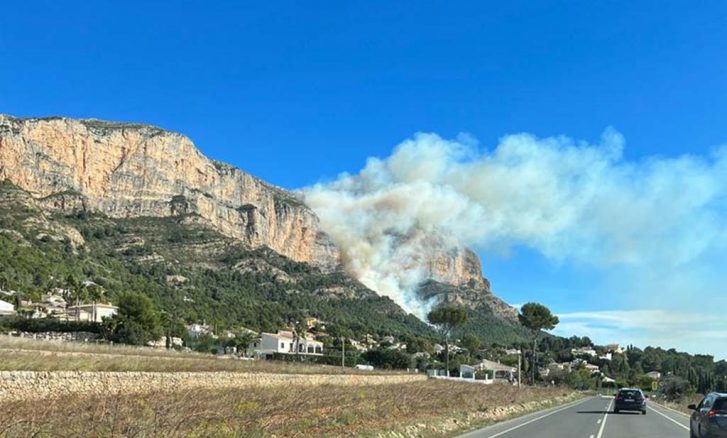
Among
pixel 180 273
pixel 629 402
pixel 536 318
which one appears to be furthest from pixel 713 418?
pixel 180 273

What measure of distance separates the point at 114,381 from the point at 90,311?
7306 centimetres

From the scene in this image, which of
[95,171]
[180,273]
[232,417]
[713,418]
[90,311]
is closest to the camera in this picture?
[232,417]

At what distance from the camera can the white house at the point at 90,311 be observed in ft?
303

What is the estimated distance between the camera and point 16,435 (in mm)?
11484

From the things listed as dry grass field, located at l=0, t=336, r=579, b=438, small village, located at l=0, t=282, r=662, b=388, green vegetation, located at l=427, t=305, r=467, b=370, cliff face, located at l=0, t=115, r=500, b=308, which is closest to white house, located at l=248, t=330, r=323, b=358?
small village, located at l=0, t=282, r=662, b=388

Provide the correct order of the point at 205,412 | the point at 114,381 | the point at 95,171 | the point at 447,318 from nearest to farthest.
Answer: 1. the point at 205,412
2. the point at 114,381
3. the point at 447,318
4. the point at 95,171

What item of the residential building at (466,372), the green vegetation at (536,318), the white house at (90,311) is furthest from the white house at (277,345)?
the green vegetation at (536,318)

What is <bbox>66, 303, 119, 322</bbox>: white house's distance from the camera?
9250 cm

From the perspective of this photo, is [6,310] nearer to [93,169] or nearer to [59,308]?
[59,308]

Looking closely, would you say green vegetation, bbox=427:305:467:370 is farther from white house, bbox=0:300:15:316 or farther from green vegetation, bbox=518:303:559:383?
white house, bbox=0:300:15:316

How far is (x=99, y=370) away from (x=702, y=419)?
75.7ft

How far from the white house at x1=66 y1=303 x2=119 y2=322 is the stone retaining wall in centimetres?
5628

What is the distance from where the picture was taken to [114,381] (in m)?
29.4

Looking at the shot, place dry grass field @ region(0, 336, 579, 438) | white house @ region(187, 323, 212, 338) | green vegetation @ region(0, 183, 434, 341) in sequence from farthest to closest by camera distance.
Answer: green vegetation @ region(0, 183, 434, 341) < white house @ region(187, 323, 212, 338) < dry grass field @ region(0, 336, 579, 438)
